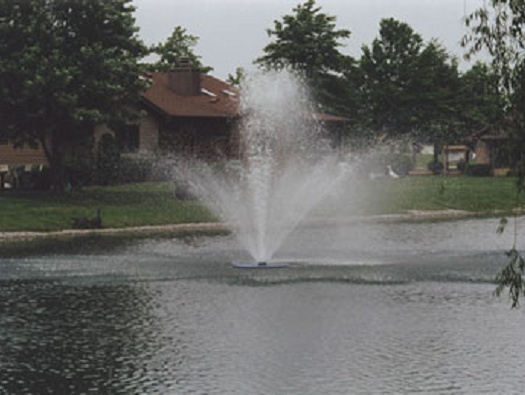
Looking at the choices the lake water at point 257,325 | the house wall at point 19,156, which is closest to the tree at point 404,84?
the house wall at point 19,156

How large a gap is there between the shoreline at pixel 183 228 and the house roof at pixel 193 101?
60.8 feet

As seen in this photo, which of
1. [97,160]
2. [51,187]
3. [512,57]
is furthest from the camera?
[97,160]

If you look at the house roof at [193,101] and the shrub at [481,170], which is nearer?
the house roof at [193,101]

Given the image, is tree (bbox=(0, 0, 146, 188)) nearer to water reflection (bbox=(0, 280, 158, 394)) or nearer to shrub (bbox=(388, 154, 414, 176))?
water reflection (bbox=(0, 280, 158, 394))

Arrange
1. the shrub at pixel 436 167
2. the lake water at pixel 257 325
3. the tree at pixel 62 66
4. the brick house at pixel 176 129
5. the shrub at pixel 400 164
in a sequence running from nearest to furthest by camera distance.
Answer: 1. the lake water at pixel 257 325
2. the tree at pixel 62 66
3. the brick house at pixel 176 129
4. the shrub at pixel 400 164
5. the shrub at pixel 436 167

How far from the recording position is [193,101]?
2955 inches

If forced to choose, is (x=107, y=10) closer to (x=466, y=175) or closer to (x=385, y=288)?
(x=385, y=288)

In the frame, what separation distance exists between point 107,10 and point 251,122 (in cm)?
2519

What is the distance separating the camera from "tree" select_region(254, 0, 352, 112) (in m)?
99.9

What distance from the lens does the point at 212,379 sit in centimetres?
1708

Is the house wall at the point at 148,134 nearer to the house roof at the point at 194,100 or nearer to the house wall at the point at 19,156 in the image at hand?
the house roof at the point at 194,100

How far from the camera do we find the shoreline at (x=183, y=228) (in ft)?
151

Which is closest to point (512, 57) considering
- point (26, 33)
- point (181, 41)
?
point (26, 33)

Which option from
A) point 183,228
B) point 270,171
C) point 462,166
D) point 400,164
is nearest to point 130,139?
point 270,171
